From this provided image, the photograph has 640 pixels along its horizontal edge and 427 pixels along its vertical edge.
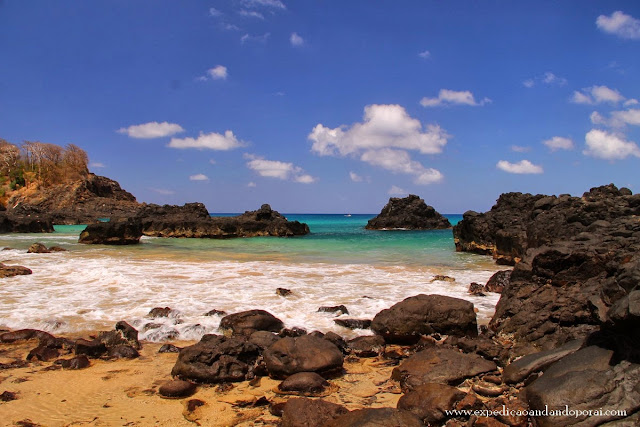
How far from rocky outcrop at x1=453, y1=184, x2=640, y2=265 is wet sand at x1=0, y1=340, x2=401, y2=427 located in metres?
7.93

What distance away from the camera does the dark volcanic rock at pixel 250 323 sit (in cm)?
802

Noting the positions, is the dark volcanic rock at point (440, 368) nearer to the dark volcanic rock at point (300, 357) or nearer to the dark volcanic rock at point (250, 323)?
the dark volcanic rock at point (300, 357)

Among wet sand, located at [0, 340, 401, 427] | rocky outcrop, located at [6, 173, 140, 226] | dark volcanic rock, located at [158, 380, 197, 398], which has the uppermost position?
rocky outcrop, located at [6, 173, 140, 226]

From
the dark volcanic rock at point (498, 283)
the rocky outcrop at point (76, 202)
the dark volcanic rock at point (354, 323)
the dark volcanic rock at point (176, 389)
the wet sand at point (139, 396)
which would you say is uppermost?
the rocky outcrop at point (76, 202)

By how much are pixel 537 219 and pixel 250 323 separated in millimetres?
16147

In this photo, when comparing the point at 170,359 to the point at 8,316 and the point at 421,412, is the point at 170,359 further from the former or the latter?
the point at 8,316

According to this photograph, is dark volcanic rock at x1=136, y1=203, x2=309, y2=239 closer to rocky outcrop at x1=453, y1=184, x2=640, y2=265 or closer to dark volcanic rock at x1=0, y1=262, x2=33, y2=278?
rocky outcrop at x1=453, y1=184, x2=640, y2=265

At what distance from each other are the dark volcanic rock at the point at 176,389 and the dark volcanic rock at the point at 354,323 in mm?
3812

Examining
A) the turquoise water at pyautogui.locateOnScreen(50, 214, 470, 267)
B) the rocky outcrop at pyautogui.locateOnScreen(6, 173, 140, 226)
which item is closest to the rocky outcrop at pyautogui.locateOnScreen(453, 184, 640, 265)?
the turquoise water at pyautogui.locateOnScreen(50, 214, 470, 267)

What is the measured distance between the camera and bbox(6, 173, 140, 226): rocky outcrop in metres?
65.9

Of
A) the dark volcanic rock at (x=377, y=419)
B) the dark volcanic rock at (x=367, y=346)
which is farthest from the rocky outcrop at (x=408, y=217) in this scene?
the dark volcanic rock at (x=377, y=419)

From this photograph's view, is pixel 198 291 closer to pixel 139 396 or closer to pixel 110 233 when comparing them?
pixel 139 396

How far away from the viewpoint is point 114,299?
35.1 ft

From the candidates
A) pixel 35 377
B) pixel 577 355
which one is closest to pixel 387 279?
pixel 577 355
